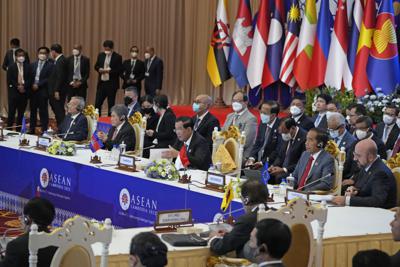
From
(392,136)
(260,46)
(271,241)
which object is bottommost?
(271,241)

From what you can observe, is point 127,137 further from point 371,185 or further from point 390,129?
point 371,185

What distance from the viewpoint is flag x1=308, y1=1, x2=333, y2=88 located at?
1396cm

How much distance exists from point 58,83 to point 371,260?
37.2 feet

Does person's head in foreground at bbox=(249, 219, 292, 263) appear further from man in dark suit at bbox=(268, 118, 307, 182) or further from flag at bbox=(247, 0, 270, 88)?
flag at bbox=(247, 0, 270, 88)

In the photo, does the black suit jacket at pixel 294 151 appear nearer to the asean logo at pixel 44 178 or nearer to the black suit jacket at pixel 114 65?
the asean logo at pixel 44 178

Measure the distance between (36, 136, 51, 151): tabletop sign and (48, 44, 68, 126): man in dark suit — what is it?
5008mm

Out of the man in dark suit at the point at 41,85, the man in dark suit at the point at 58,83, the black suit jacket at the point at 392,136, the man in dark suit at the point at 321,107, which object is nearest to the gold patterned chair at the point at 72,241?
the black suit jacket at the point at 392,136

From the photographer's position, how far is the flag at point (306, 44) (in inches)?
552

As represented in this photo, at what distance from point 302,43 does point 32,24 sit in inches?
253

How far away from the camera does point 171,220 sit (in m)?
5.92

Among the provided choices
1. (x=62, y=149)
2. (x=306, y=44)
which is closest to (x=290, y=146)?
(x=62, y=149)

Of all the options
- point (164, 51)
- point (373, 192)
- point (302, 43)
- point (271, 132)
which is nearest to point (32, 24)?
point (164, 51)

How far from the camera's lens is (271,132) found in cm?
998

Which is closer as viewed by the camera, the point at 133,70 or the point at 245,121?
the point at 245,121
